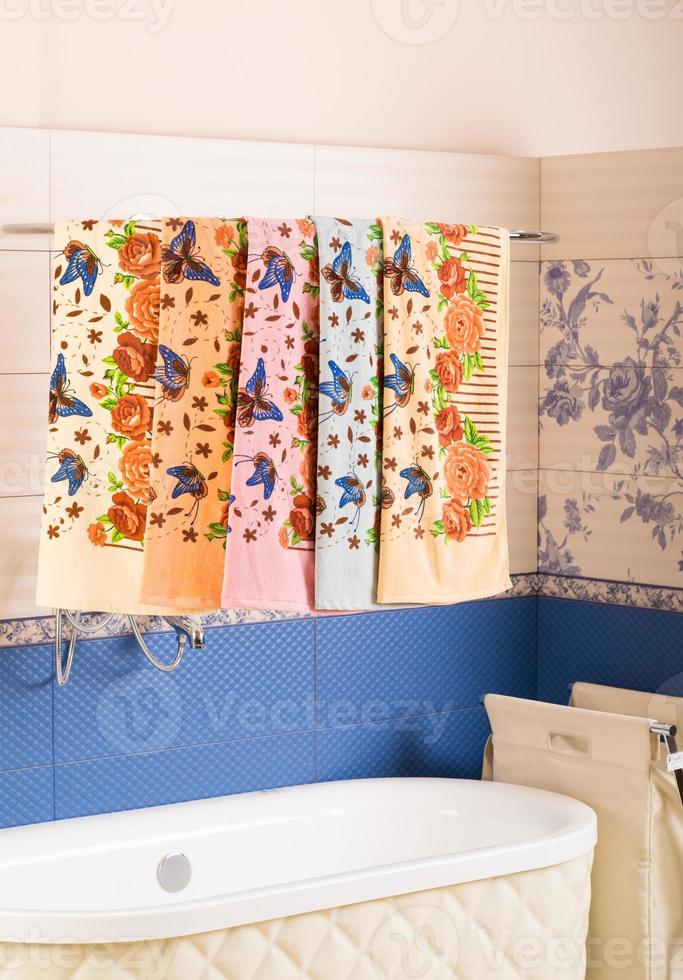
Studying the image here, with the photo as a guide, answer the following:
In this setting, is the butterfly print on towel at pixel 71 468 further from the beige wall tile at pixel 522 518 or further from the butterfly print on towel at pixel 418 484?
the beige wall tile at pixel 522 518

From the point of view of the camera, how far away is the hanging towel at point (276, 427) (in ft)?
7.32

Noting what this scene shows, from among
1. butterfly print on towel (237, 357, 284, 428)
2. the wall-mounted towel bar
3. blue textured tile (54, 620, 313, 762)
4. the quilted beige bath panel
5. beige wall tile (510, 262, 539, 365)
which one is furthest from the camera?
beige wall tile (510, 262, 539, 365)

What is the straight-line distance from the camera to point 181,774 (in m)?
2.72

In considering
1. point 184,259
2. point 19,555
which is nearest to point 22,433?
point 19,555

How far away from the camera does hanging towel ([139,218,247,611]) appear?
224cm

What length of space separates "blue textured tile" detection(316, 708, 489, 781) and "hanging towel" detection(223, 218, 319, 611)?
0.74m

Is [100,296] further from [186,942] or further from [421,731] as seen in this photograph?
[421,731]

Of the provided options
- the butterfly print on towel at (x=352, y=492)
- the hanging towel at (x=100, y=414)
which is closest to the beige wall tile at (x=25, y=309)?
the hanging towel at (x=100, y=414)

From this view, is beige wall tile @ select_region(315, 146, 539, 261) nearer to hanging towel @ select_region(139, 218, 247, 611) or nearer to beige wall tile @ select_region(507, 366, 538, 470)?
beige wall tile @ select_region(507, 366, 538, 470)

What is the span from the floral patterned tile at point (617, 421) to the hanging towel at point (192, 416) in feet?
3.62

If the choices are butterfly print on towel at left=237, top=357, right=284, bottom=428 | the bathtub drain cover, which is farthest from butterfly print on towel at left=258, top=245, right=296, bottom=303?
the bathtub drain cover

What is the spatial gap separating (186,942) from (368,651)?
3.18 feet

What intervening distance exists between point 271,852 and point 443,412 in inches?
41.2

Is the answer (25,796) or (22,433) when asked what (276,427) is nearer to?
(22,433)
